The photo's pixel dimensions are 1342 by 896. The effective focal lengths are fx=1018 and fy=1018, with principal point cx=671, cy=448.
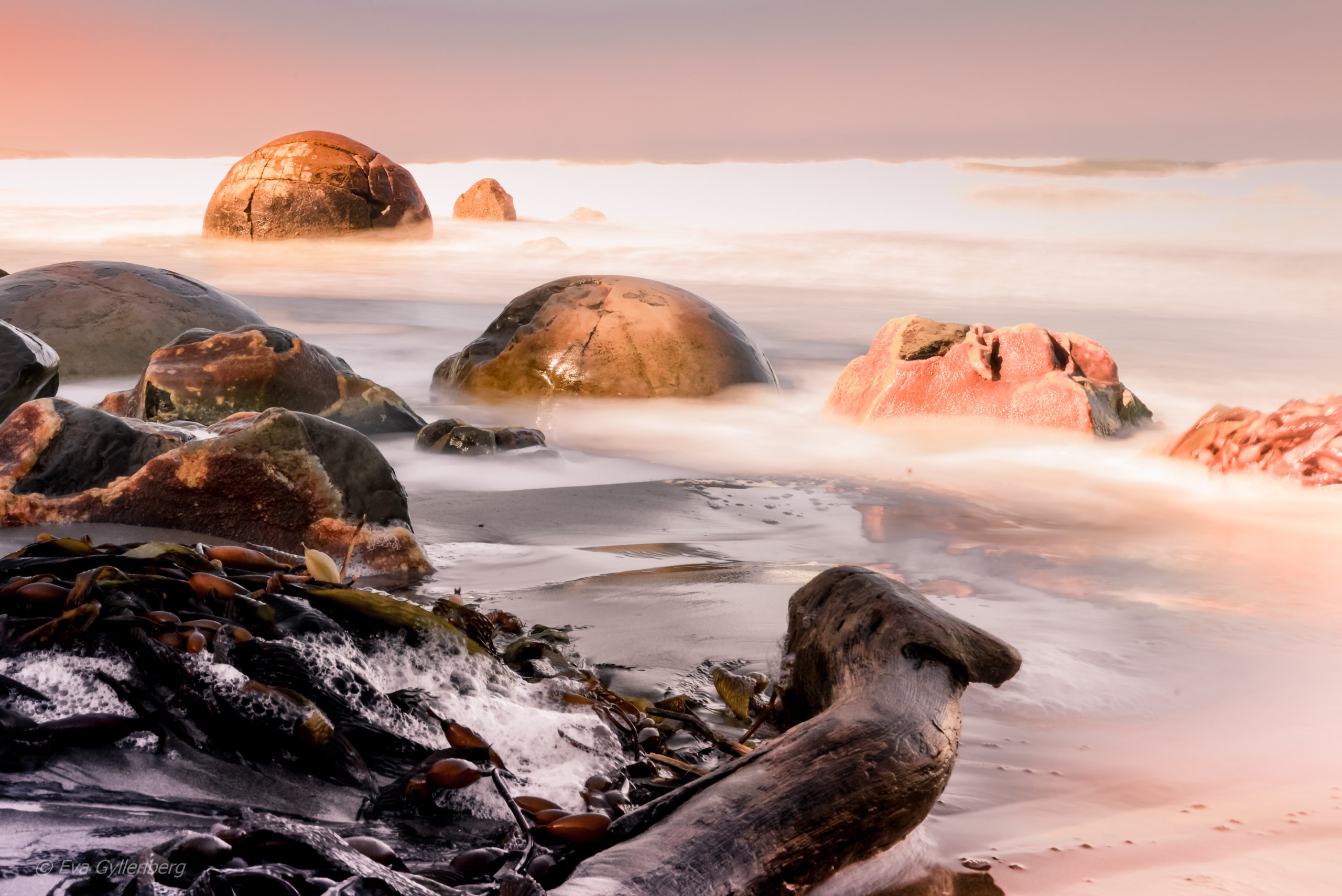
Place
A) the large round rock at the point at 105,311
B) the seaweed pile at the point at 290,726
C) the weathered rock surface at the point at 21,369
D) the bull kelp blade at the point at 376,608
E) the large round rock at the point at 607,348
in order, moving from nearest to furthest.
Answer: the seaweed pile at the point at 290,726
the bull kelp blade at the point at 376,608
the weathered rock surface at the point at 21,369
the large round rock at the point at 607,348
the large round rock at the point at 105,311

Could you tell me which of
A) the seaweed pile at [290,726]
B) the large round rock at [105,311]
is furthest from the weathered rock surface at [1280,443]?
the large round rock at [105,311]

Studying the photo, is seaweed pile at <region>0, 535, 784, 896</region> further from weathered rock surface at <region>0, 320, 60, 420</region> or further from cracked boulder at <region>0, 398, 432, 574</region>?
weathered rock surface at <region>0, 320, 60, 420</region>

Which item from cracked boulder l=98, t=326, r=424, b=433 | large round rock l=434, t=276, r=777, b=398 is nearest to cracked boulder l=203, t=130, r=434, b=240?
large round rock l=434, t=276, r=777, b=398

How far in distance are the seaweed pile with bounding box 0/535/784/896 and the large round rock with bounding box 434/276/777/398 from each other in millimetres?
5264

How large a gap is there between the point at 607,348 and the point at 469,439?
2006 millimetres

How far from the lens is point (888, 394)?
7.16 m

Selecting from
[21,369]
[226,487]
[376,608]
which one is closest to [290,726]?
[376,608]

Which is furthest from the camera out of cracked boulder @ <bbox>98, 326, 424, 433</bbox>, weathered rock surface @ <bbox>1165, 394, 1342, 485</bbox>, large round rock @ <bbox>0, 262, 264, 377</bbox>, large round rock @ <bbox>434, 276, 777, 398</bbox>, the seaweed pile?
large round rock @ <bbox>0, 262, 264, 377</bbox>

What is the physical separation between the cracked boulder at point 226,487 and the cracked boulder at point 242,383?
1.74 metres

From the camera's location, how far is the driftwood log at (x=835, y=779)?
1.57m

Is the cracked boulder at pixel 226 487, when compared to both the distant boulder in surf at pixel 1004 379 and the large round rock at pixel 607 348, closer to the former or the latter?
the large round rock at pixel 607 348

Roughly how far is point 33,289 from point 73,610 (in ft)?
24.2

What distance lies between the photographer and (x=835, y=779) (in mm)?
1775

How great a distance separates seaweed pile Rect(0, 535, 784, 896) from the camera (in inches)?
59.1
